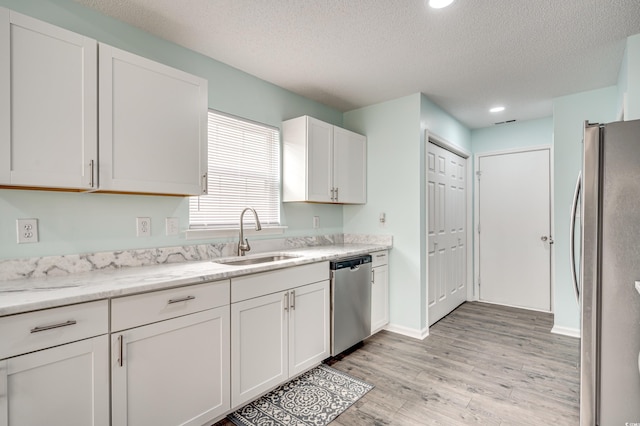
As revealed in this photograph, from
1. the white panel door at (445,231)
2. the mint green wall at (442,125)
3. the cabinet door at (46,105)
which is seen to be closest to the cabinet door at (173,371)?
the cabinet door at (46,105)

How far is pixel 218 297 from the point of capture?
5.96 ft

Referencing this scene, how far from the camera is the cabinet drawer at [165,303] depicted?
4.73 feet

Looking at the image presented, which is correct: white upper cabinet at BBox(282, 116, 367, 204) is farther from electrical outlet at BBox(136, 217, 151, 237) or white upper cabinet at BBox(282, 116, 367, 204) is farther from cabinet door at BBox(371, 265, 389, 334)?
electrical outlet at BBox(136, 217, 151, 237)

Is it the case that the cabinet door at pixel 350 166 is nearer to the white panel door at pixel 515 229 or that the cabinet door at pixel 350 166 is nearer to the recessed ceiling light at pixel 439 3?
the recessed ceiling light at pixel 439 3

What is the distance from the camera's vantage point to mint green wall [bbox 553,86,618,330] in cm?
321

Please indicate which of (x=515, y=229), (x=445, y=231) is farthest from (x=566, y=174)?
(x=445, y=231)

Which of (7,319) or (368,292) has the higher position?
(7,319)

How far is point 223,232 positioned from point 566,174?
3.39 meters

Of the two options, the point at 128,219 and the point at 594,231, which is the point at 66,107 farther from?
the point at 594,231

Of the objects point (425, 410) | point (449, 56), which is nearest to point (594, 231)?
point (425, 410)

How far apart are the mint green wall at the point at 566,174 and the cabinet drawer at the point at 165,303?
11.0 feet

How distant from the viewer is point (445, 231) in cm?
390

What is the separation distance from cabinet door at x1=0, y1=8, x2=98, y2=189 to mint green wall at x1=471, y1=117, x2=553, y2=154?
14.8ft

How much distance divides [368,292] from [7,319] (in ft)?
8.06
